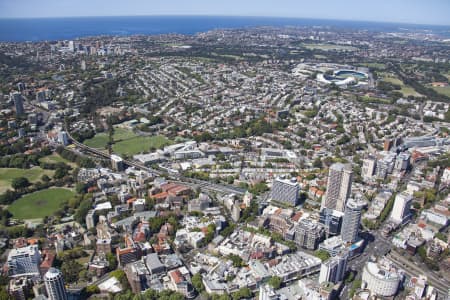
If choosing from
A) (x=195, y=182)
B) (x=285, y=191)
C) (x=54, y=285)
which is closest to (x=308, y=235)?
(x=285, y=191)

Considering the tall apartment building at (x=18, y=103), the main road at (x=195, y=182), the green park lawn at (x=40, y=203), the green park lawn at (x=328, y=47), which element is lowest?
the green park lawn at (x=40, y=203)

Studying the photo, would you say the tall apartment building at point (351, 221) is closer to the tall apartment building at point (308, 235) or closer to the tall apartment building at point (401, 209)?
the tall apartment building at point (308, 235)

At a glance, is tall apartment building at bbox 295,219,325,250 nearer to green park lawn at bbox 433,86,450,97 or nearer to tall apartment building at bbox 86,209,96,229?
tall apartment building at bbox 86,209,96,229

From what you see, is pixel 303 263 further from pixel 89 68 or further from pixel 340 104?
pixel 89 68

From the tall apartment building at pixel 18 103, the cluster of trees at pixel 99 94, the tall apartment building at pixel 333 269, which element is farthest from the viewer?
the cluster of trees at pixel 99 94

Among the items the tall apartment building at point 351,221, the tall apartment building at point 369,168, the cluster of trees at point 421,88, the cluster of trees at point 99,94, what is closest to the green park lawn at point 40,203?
the tall apartment building at point 351,221

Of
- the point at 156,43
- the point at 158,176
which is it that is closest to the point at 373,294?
the point at 158,176
